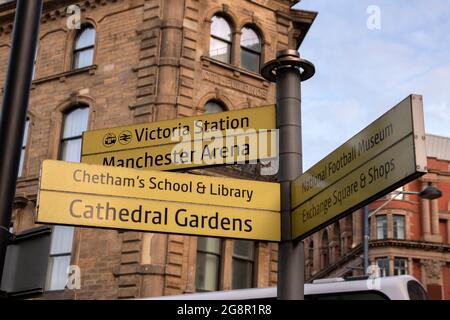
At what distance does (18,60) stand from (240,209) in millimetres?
2205

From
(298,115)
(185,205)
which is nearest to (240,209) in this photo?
(185,205)

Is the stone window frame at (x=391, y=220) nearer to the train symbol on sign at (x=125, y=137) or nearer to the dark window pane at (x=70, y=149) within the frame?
the dark window pane at (x=70, y=149)

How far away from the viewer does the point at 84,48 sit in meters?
22.3

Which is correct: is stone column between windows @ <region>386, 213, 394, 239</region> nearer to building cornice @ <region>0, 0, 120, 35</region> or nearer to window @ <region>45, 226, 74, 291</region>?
building cornice @ <region>0, 0, 120, 35</region>

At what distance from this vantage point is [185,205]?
5840mm

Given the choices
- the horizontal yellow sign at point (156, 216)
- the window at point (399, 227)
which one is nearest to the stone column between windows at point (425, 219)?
the window at point (399, 227)

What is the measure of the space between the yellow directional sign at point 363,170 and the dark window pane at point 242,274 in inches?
569

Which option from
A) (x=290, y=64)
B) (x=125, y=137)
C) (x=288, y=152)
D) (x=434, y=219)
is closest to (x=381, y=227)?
(x=434, y=219)

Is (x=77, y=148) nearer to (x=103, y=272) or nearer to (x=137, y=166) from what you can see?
Answer: (x=103, y=272)

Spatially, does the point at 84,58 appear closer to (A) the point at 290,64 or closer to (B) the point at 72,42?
(B) the point at 72,42

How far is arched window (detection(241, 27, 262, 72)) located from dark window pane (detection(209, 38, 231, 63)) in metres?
0.57

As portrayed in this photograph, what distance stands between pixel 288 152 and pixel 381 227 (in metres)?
50.6

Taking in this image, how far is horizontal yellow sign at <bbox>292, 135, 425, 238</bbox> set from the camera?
4.49 meters

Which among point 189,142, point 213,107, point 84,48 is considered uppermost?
point 84,48
